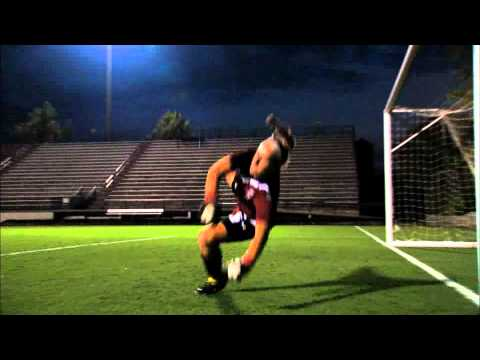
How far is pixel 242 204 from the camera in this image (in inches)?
152

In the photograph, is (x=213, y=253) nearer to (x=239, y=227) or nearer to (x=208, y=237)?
(x=208, y=237)

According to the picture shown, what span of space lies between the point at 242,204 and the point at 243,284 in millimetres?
971

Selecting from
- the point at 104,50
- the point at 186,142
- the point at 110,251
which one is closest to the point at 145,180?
the point at 186,142

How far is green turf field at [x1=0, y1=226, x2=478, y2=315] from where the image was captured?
3.29 meters

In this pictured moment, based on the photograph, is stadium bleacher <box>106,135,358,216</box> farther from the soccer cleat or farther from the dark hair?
the soccer cleat

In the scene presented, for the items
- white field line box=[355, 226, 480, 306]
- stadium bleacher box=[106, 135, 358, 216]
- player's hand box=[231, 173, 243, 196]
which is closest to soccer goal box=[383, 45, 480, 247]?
white field line box=[355, 226, 480, 306]

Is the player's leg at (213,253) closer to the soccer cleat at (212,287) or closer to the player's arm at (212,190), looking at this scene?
the soccer cleat at (212,287)

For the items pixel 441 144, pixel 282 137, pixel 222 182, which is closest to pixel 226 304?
pixel 282 137

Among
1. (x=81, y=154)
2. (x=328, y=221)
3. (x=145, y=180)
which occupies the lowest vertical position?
(x=328, y=221)

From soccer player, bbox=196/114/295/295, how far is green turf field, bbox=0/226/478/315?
1.12ft

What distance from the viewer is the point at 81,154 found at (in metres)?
24.9
